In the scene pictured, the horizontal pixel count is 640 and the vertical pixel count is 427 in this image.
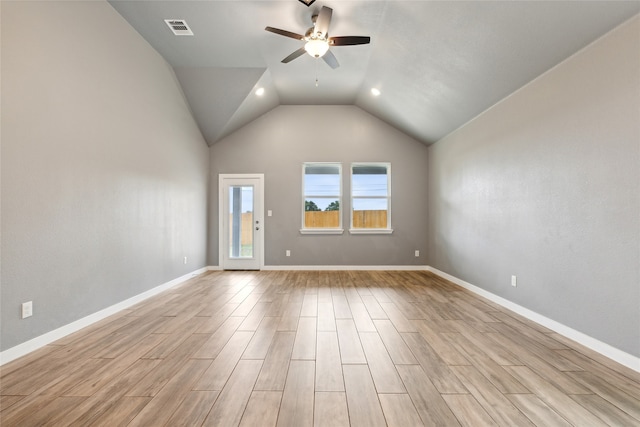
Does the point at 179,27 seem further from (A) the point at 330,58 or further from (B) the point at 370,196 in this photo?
(B) the point at 370,196

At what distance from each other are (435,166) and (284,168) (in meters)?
3.07

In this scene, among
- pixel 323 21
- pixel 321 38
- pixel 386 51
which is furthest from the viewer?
pixel 386 51

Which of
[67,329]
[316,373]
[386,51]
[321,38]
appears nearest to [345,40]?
[321,38]

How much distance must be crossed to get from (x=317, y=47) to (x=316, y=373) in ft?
10.6

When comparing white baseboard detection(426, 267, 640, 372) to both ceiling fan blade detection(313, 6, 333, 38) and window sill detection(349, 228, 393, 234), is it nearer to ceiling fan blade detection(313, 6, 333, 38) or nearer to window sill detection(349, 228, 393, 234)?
window sill detection(349, 228, 393, 234)

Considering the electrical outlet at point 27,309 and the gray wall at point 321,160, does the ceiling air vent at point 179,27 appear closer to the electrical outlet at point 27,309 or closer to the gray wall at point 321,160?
the gray wall at point 321,160

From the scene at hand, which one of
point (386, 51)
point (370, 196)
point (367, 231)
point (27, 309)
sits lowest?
point (27, 309)

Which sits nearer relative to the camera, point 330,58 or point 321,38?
point 321,38

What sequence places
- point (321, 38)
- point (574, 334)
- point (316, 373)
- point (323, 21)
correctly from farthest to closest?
1. point (321, 38)
2. point (323, 21)
3. point (574, 334)
4. point (316, 373)

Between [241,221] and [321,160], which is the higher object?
[321,160]

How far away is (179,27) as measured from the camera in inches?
151

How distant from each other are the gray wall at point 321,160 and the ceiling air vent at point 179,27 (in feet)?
8.48

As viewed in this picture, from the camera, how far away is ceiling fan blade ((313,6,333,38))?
3189 millimetres

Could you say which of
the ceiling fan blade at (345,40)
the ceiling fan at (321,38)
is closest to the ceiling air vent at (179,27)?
the ceiling fan at (321,38)
